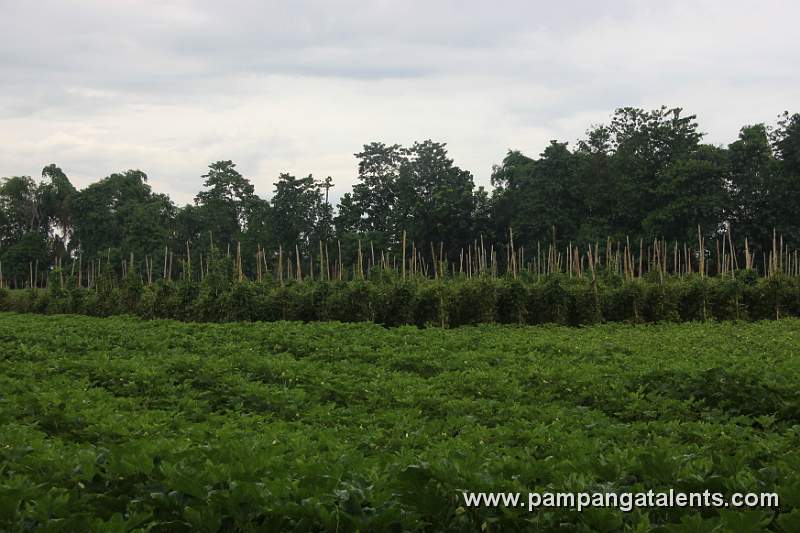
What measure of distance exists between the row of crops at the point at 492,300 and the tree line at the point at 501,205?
47.8 feet

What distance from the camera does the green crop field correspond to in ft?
8.87

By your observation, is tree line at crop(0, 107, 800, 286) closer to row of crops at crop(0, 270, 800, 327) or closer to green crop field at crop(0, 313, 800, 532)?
row of crops at crop(0, 270, 800, 327)

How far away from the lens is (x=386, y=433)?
17.1 feet

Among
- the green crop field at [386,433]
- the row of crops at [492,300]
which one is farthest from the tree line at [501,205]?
the green crop field at [386,433]

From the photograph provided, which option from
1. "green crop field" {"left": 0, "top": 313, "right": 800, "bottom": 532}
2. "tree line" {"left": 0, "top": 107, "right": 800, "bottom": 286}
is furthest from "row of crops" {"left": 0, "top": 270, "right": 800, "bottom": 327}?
"tree line" {"left": 0, "top": 107, "right": 800, "bottom": 286}

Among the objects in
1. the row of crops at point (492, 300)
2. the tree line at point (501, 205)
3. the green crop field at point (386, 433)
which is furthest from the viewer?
the tree line at point (501, 205)

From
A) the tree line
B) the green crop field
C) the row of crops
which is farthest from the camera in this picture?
the tree line

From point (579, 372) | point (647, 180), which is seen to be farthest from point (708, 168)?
point (579, 372)

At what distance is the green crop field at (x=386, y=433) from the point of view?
2.71 metres

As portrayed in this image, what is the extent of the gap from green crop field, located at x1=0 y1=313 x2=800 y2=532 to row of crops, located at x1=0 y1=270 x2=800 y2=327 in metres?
7.64

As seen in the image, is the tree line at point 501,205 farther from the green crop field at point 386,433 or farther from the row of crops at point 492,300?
the green crop field at point 386,433

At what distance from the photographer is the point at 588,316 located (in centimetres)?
2033

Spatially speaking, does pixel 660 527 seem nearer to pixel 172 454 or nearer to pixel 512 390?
pixel 172 454

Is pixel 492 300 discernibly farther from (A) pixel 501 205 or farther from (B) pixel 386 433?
(A) pixel 501 205
